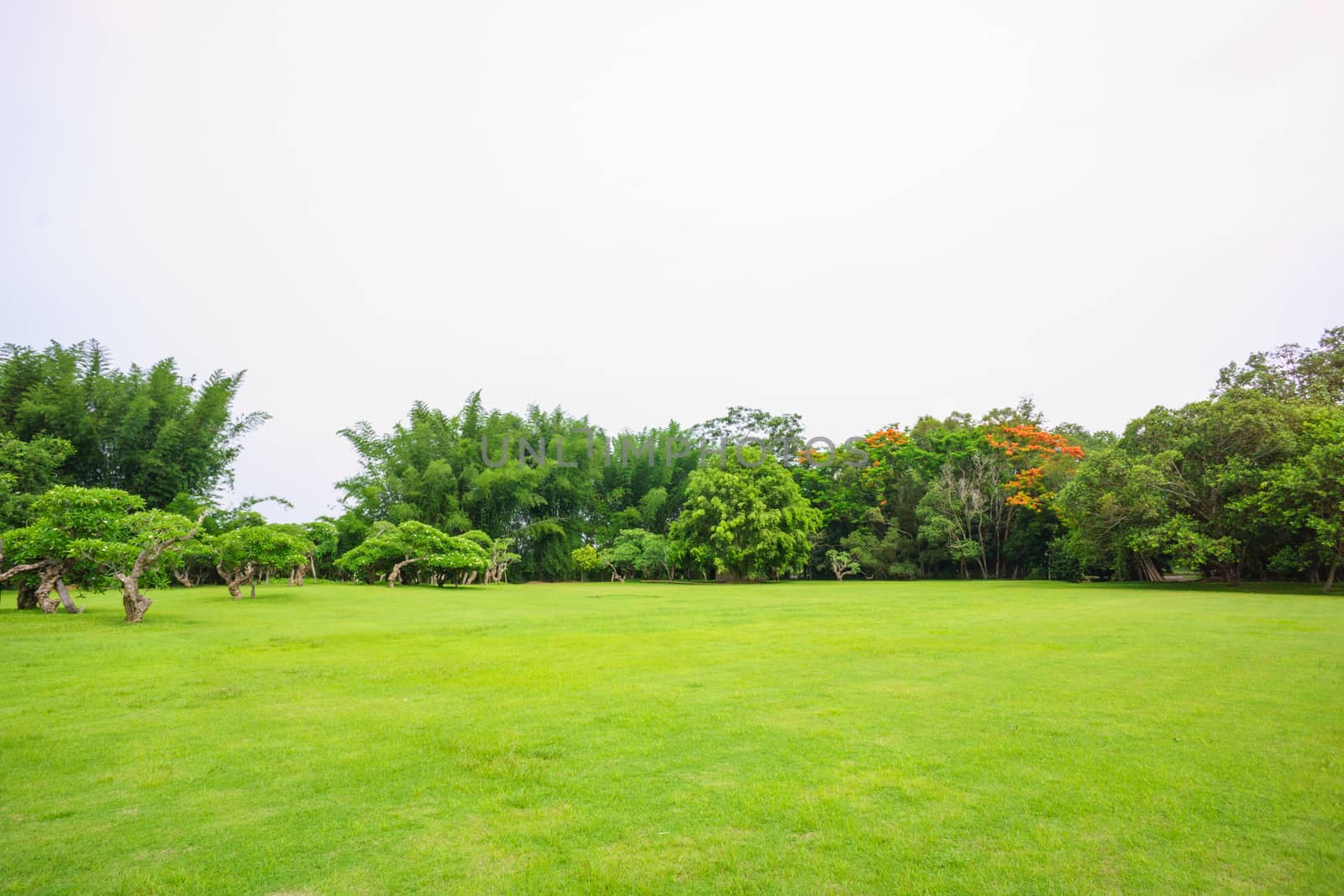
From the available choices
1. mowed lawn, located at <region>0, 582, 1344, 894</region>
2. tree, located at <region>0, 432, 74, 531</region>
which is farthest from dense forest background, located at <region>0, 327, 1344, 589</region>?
mowed lawn, located at <region>0, 582, 1344, 894</region>

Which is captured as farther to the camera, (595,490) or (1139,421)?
(595,490)

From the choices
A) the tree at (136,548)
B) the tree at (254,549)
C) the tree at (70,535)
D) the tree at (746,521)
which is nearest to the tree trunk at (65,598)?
the tree at (70,535)

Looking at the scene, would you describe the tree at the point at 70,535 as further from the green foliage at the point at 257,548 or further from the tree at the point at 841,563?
the tree at the point at 841,563

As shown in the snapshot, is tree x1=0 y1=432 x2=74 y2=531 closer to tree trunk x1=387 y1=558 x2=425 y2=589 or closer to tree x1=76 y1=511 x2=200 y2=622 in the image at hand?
tree x1=76 y1=511 x2=200 y2=622

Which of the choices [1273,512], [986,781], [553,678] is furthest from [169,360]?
[1273,512]

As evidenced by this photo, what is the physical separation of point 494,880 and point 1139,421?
3026 centimetres

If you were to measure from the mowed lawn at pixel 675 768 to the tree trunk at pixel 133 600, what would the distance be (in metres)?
2.69

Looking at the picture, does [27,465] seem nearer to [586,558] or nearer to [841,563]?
[586,558]

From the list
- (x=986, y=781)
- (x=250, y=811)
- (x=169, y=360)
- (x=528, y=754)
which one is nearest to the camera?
(x=250, y=811)

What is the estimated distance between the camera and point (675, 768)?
4.64m

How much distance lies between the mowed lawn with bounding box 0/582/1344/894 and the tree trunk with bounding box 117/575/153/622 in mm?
2686

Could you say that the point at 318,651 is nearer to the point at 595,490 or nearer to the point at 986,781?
the point at 986,781

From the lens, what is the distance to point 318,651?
989cm

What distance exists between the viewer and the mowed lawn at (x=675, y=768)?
329cm
